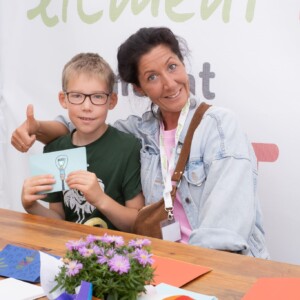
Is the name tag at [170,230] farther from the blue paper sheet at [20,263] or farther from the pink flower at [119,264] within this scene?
the pink flower at [119,264]

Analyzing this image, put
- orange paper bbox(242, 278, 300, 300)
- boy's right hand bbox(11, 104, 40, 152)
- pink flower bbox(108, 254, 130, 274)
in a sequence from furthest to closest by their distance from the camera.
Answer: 1. boy's right hand bbox(11, 104, 40, 152)
2. orange paper bbox(242, 278, 300, 300)
3. pink flower bbox(108, 254, 130, 274)

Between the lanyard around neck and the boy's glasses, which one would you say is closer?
the lanyard around neck

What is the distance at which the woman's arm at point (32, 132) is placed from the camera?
1.84 m

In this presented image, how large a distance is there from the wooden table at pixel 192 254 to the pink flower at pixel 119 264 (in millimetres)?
222

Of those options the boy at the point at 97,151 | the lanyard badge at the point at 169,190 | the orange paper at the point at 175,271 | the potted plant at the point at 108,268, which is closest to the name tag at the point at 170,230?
the lanyard badge at the point at 169,190

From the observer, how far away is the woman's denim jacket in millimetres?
1426

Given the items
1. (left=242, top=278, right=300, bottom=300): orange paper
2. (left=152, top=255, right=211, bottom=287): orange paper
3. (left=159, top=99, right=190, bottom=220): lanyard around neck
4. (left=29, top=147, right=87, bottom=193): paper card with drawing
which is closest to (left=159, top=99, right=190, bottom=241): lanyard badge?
(left=159, top=99, right=190, bottom=220): lanyard around neck

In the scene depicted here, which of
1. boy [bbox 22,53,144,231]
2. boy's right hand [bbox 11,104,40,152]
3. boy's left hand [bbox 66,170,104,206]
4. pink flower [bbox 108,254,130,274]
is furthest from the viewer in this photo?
boy's right hand [bbox 11,104,40,152]

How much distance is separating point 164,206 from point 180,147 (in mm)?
188

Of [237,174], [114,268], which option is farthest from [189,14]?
[114,268]

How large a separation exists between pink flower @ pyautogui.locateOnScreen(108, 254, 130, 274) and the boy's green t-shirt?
3.14 ft

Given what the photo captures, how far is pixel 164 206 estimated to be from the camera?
1571mm

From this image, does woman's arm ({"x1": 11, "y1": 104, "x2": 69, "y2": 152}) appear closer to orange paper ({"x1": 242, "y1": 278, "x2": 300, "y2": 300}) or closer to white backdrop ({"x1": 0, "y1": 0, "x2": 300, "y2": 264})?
white backdrop ({"x1": 0, "y1": 0, "x2": 300, "y2": 264})

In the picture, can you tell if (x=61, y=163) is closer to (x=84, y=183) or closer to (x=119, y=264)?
(x=84, y=183)
